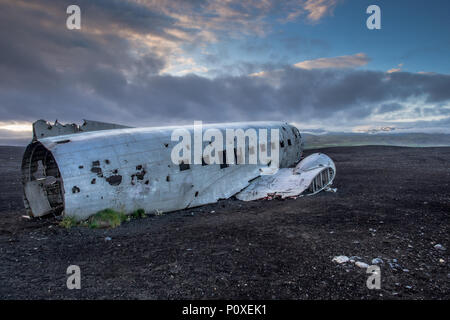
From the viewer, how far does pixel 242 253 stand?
8.06m

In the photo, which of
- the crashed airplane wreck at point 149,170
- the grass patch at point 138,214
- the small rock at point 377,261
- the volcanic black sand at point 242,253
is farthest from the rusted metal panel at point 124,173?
the small rock at point 377,261

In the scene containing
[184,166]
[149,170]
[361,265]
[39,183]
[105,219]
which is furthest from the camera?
[184,166]

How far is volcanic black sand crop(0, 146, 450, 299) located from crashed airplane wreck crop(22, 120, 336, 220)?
3.13 feet

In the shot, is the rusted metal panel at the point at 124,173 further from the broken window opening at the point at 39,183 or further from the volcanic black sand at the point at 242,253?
the volcanic black sand at the point at 242,253

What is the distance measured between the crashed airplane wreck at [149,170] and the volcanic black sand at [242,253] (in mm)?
955

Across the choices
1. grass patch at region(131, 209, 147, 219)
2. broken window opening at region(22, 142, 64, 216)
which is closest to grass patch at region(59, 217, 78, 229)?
broken window opening at region(22, 142, 64, 216)

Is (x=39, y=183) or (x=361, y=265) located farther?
(x=39, y=183)

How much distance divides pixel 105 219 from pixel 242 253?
6.16 metres

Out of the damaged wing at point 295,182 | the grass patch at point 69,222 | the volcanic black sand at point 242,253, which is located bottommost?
the volcanic black sand at point 242,253

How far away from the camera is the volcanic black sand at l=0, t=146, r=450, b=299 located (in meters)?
6.17

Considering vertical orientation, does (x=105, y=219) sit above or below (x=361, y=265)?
above

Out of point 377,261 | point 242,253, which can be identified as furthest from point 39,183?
point 377,261

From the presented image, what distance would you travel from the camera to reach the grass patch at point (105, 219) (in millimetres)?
10563

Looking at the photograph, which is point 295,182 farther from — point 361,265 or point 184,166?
point 361,265
